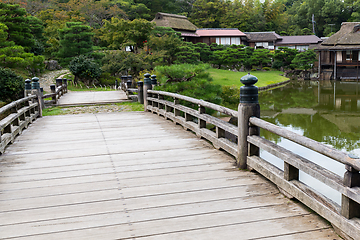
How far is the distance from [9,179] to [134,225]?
1.96 m

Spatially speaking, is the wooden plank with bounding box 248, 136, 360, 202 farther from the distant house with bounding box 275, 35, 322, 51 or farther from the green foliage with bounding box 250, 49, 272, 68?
the distant house with bounding box 275, 35, 322, 51

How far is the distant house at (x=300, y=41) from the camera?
4584 centimetres

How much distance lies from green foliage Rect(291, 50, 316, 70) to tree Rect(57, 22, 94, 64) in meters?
23.2

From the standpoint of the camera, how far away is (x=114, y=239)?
234 centimetres

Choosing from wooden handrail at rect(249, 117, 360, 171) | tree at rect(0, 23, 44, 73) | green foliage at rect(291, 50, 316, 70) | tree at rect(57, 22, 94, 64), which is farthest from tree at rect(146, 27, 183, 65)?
wooden handrail at rect(249, 117, 360, 171)

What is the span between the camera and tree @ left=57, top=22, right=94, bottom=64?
2727 centimetres

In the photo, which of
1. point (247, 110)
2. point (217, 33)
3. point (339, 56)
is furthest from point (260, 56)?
point (247, 110)

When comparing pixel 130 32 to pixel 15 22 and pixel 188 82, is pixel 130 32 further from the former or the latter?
pixel 188 82

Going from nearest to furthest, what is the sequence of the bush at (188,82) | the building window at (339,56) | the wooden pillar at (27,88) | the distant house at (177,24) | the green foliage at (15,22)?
1. the wooden pillar at (27,88)
2. the bush at (188,82)
3. the green foliage at (15,22)
4. the building window at (339,56)
5. the distant house at (177,24)

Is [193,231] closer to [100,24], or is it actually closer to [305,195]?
[305,195]

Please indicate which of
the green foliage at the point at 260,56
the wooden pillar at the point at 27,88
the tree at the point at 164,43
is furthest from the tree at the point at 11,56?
the green foliage at the point at 260,56

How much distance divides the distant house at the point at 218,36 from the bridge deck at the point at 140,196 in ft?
133

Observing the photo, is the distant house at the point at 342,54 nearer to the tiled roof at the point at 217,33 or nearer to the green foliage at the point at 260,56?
the green foliage at the point at 260,56

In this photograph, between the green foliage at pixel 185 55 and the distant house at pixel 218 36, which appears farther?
the distant house at pixel 218 36
